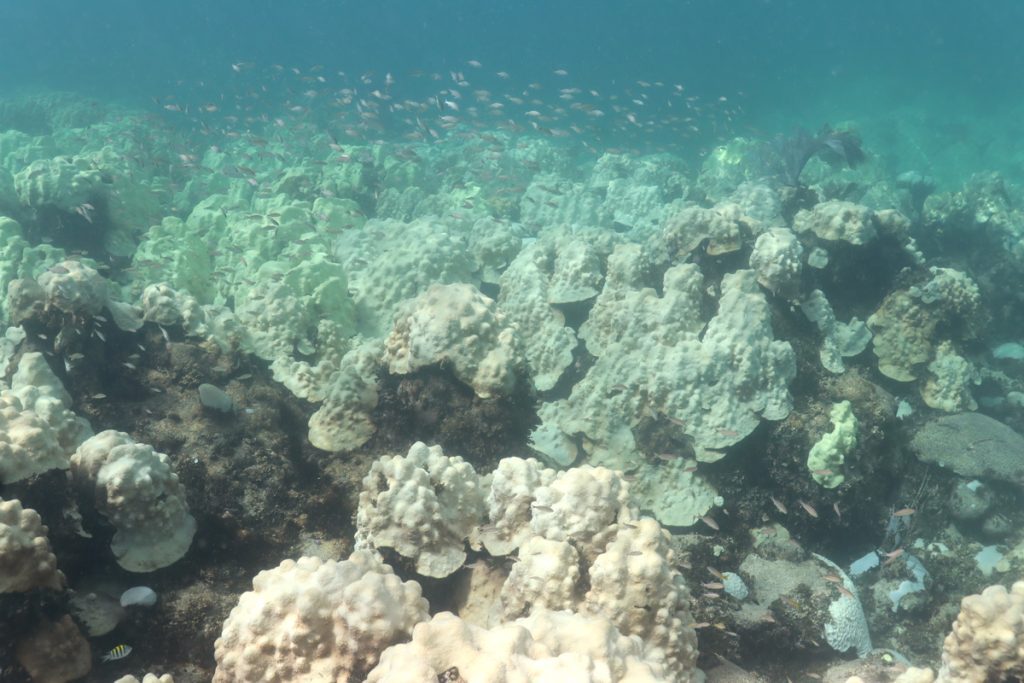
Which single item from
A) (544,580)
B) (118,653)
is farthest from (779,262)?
(118,653)

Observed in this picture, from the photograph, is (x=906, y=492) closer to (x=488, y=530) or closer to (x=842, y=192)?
(x=488, y=530)

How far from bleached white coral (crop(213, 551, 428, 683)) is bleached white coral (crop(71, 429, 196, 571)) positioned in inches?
Answer: 64.4

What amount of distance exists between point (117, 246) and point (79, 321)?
277 inches

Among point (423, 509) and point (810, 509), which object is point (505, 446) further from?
point (810, 509)

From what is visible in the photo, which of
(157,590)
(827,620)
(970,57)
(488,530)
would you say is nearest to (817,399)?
(827,620)

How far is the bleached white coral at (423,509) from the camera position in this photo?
4.51 metres

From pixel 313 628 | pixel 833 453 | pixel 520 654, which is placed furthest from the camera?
pixel 833 453

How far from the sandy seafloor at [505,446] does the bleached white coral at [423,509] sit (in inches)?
1.0

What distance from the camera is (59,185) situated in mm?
11828

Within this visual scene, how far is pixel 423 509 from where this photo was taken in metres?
4.51

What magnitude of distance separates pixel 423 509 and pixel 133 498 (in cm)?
219

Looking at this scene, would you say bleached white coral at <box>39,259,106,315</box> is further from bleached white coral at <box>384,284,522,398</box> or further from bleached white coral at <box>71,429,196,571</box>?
bleached white coral at <box>384,284,522,398</box>

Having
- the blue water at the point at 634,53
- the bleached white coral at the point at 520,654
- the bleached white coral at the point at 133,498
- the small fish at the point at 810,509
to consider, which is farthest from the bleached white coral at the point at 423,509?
the blue water at the point at 634,53

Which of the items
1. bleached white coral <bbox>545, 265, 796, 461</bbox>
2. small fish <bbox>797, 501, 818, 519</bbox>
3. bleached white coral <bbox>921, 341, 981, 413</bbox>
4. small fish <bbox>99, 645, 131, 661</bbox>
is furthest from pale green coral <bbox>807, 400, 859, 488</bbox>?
small fish <bbox>99, 645, 131, 661</bbox>
